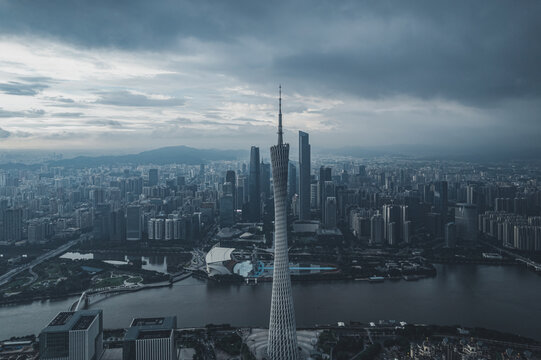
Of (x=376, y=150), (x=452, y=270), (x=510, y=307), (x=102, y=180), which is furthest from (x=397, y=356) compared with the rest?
(x=376, y=150)

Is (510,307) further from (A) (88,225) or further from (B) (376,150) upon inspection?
(B) (376,150)

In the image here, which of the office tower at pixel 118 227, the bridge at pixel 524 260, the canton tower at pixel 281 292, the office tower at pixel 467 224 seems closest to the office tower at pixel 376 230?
the office tower at pixel 467 224

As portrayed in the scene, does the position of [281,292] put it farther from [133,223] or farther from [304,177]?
[304,177]

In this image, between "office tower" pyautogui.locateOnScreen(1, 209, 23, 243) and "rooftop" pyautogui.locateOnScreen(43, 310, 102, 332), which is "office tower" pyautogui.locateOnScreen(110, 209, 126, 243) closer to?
"office tower" pyautogui.locateOnScreen(1, 209, 23, 243)

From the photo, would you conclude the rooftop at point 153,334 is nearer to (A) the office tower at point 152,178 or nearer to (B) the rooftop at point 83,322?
(B) the rooftop at point 83,322

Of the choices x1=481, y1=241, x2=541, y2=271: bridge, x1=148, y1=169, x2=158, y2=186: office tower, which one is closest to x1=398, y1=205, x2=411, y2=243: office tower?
x1=481, y1=241, x2=541, y2=271: bridge
